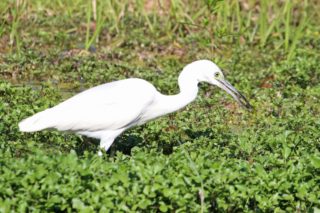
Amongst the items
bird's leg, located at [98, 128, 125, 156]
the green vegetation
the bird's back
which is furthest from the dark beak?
bird's leg, located at [98, 128, 125, 156]

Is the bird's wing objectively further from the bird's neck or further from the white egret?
the bird's neck

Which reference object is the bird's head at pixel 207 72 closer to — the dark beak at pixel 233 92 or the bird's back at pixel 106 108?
the dark beak at pixel 233 92

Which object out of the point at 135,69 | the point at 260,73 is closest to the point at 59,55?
the point at 135,69

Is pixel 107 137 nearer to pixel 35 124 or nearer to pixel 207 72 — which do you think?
pixel 35 124

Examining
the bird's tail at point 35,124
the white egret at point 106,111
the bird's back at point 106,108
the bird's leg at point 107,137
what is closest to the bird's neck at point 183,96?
the white egret at point 106,111

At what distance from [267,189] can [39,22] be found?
6.57 metres

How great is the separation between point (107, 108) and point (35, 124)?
1.91ft

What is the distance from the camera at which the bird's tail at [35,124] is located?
6.79m

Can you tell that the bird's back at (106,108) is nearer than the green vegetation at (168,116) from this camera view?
No

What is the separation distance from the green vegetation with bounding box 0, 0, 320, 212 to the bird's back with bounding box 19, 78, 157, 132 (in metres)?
0.25

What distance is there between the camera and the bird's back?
696 centimetres

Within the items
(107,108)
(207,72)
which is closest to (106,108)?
(107,108)

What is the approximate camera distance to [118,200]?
5.64m

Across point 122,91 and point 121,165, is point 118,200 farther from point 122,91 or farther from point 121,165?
point 122,91
